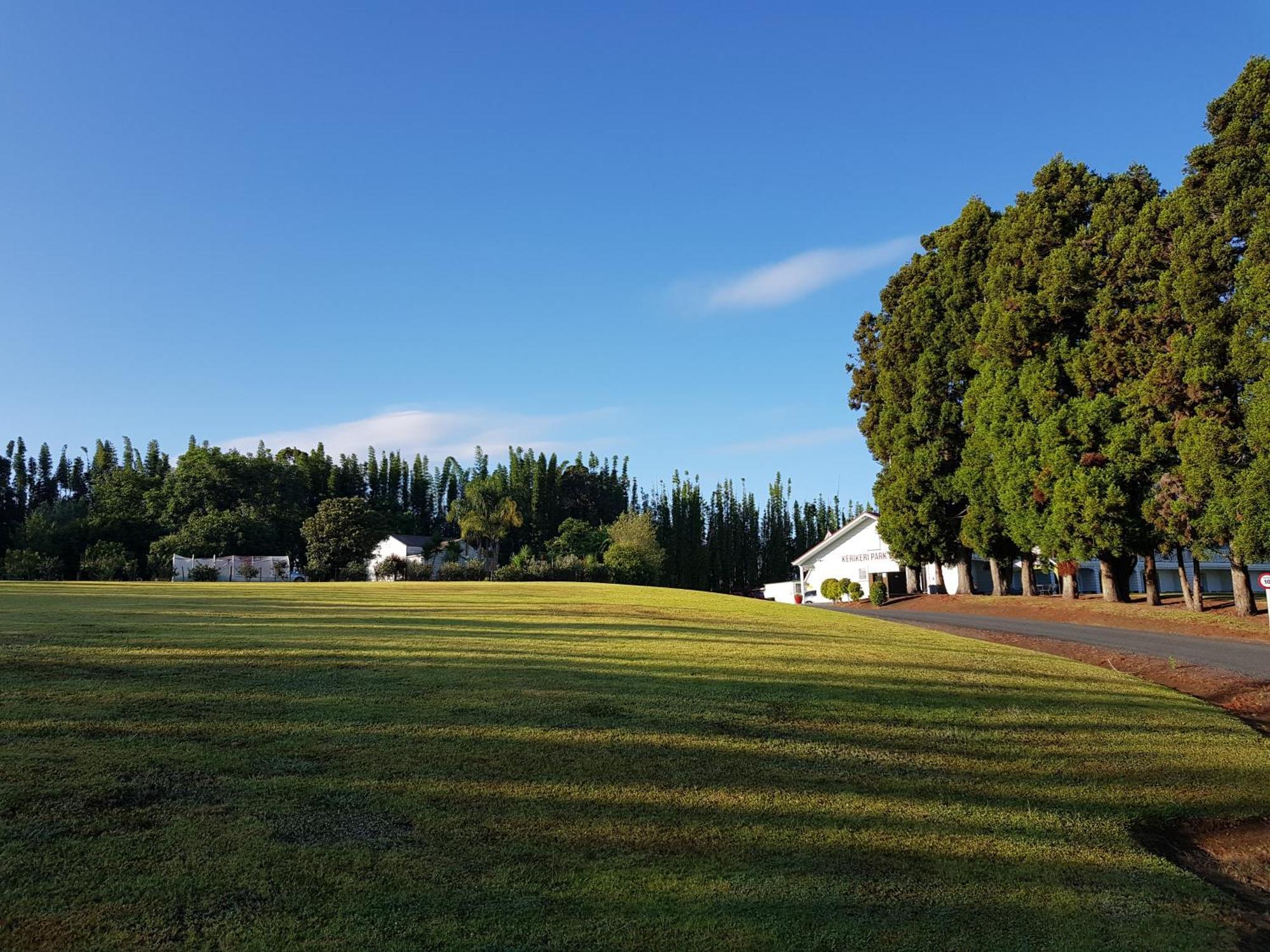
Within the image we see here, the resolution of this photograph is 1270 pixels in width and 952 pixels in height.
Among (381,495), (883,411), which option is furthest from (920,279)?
(381,495)

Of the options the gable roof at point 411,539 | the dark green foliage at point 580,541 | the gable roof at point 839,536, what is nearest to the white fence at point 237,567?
the dark green foliage at point 580,541

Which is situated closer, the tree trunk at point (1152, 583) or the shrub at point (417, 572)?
the tree trunk at point (1152, 583)

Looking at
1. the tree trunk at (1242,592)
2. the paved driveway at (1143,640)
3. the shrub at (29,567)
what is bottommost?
the paved driveway at (1143,640)

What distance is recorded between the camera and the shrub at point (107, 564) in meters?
47.2

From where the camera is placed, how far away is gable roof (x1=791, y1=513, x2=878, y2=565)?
51.1 meters

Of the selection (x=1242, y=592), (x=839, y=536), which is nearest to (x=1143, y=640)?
(x=1242, y=592)

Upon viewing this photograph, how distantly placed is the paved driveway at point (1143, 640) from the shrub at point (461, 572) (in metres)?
25.5

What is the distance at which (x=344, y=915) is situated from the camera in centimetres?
429

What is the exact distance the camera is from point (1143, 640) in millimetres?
21484

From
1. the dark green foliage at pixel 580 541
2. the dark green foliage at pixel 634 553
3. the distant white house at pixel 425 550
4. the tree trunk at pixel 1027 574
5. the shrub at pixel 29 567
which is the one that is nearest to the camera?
the tree trunk at pixel 1027 574

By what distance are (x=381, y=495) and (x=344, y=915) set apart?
95.5m

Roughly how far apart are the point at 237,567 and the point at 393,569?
11.9 m

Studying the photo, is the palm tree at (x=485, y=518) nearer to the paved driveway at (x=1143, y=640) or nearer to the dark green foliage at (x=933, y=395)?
the dark green foliage at (x=933, y=395)

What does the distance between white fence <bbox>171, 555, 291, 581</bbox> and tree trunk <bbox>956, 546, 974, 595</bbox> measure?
124 ft
